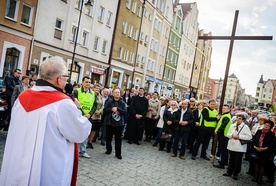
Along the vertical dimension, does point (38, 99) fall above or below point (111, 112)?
above

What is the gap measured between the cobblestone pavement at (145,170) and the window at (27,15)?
12.8 meters

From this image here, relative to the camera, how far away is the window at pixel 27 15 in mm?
18469

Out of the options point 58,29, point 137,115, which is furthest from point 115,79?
point 137,115

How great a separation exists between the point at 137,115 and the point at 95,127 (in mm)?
2271

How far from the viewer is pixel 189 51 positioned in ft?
174

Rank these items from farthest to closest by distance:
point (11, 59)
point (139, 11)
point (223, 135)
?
point (139, 11)
point (11, 59)
point (223, 135)

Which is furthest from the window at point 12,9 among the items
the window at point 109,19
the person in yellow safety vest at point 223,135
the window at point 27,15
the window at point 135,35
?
the window at point 135,35

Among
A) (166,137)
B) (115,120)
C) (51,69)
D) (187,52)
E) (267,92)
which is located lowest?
(166,137)

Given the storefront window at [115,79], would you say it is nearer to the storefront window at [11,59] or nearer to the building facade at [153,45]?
the building facade at [153,45]

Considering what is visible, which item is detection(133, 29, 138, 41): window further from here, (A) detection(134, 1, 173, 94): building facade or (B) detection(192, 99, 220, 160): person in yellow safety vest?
(B) detection(192, 99, 220, 160): person in yellow safety vest

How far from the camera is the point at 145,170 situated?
6.92 meters

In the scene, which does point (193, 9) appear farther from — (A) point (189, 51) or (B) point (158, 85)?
(B) point (158, 85)

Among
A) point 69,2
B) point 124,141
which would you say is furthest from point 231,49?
point 69,2

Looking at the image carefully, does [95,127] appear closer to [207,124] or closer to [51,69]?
[207,124]
